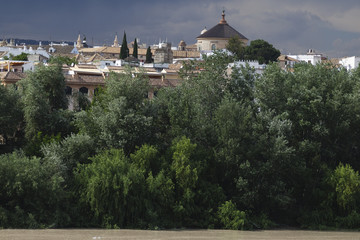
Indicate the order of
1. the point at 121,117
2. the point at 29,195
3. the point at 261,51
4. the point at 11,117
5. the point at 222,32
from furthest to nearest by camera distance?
the point at 222,32, the point at 261,51, the point at 11,117, the point at 121,117, the point at 29,195

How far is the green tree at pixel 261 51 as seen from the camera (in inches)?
2657

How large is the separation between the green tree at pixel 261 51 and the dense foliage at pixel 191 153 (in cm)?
4560

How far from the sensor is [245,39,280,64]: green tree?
221 ft

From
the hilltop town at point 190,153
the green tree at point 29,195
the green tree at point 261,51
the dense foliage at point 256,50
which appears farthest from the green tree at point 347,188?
the green tree at point 261,51

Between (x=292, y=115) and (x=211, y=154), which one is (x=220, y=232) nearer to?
(x=211, y=154)

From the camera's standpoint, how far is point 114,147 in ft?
61.8

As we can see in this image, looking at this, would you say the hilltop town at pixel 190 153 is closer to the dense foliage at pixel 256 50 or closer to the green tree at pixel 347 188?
the green tree at pixel 347 188

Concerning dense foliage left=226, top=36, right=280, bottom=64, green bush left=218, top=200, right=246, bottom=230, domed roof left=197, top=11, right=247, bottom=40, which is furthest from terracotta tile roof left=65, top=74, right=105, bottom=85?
domed roof left=197, top=11, right=247, bottom=40

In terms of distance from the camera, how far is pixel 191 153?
18453 mm

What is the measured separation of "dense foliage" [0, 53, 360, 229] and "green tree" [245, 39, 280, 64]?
45.6m

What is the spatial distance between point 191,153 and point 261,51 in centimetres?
5062

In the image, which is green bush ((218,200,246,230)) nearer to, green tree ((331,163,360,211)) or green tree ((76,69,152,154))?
green tree ((331,163,360,211))

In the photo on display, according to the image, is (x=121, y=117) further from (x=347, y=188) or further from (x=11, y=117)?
(x=347, y=188)

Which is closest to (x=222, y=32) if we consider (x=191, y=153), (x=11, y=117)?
(x=11, y=117)
